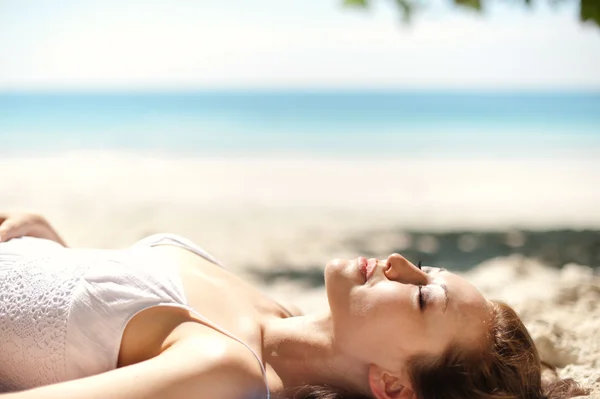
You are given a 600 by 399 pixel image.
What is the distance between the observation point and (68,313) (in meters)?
2.29

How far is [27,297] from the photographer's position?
7.74ft

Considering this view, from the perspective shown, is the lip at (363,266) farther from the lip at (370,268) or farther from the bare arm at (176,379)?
the bare arm at (176,379)

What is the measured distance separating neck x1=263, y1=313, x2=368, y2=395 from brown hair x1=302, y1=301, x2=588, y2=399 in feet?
0.20

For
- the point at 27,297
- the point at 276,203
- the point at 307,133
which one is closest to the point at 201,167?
the point at 276,203

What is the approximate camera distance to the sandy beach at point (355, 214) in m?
4.61

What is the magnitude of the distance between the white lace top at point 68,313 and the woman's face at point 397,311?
42cm

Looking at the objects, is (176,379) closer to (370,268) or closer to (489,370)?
(370,268)

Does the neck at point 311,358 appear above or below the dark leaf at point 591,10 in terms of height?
below

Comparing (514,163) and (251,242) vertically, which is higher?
(251,242)

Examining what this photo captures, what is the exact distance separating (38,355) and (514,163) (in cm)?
1458

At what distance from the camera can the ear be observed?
2545mm

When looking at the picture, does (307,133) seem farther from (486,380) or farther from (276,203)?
(486,380)

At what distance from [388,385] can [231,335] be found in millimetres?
673

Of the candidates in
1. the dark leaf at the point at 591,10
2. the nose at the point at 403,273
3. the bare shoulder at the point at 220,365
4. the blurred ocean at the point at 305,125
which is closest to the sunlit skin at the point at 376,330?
the nose at the point at 403,273
